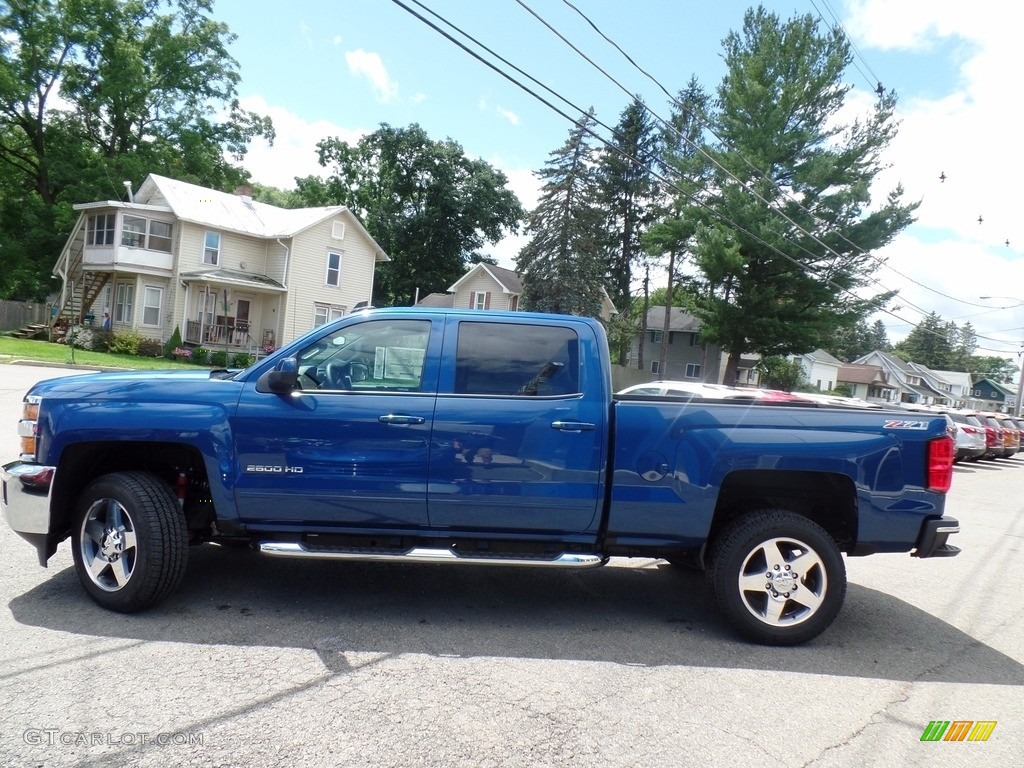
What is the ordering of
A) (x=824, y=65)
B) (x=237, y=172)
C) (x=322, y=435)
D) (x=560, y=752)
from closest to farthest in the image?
(x=560, y=752)
(x=322, y=435)
(x=824, y=65)
(x=237, y=172)

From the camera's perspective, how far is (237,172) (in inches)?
1853

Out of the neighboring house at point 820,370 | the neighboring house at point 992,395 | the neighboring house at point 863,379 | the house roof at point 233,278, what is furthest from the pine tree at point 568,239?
the neighboring house at point 992,395

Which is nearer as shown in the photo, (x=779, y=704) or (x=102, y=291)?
(x=779, y=704)

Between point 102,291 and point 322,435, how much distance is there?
120 feet

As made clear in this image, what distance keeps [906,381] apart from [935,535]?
89.4 m

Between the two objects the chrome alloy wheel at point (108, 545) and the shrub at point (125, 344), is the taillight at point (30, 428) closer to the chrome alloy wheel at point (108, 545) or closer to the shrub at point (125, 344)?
the chrome alloy wheel at point (108, 545)

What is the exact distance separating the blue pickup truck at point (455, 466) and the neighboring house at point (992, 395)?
114 m

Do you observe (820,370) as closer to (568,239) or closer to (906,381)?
(906,381)

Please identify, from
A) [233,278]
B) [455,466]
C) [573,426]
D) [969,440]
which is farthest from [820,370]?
[455,466]

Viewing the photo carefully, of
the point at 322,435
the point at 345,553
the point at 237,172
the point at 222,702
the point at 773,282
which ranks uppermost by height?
the point at 237,172

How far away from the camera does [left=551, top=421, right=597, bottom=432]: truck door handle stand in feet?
14.8

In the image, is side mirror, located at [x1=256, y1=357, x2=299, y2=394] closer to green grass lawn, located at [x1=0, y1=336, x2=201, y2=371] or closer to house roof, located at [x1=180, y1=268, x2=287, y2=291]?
green grass lawn, located at [x1=0, y1=336, x2=201, y2=371]

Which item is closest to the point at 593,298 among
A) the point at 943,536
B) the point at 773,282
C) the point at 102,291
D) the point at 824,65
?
the point at 773,282

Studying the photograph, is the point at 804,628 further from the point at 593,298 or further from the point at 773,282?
the point at 593,298
